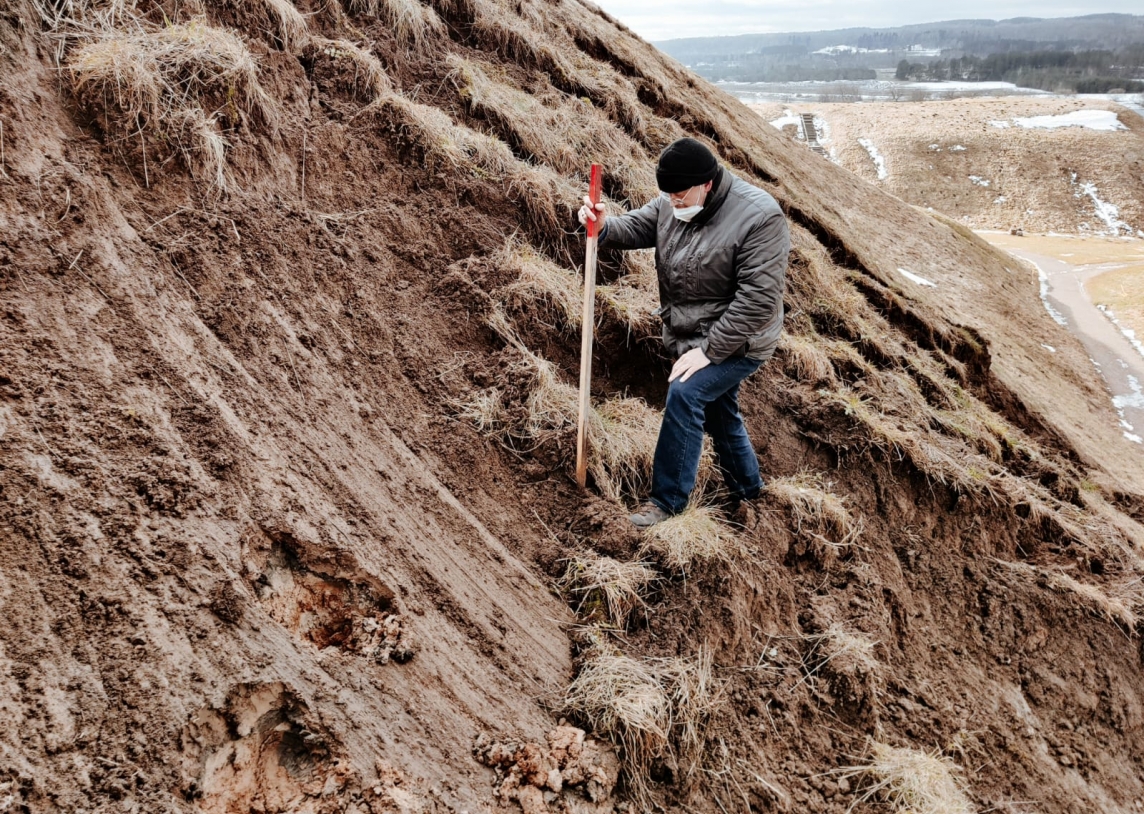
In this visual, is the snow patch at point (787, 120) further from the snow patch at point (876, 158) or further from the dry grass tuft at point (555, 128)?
the dry grass tuft at point (555, 128)

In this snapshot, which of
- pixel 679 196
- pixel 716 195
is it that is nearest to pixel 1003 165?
pixel 716 195

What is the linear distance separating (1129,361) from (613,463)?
18.3 metres

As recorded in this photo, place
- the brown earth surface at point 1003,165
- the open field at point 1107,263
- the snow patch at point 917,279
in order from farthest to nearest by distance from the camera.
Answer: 1. the brown earth surface at point 1003,165
2. the open field at point 1107,263
3. the snow patch at point 917,279

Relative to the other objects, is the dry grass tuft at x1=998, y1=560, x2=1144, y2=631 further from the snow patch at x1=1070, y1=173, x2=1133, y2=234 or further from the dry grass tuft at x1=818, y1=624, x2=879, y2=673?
the snow patch at x1=1070, y1=173, x2=1133, y2=234

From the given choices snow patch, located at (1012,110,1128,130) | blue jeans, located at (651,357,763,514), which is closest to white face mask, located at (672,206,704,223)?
blue jeans, located at (651,357,763,514)

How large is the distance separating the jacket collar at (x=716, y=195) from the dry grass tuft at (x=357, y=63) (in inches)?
116

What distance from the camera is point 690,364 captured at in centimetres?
394

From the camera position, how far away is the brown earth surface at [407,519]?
8.90ft

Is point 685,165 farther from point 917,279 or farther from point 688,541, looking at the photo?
point 917,279

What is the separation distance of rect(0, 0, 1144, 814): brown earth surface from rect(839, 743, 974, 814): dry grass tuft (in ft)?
0.09

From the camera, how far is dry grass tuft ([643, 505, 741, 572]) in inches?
159

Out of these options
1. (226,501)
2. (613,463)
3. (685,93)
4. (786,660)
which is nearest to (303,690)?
(226,501)

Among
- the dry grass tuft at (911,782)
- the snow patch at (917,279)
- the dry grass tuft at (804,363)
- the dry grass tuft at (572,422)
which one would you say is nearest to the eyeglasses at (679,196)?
the dry grass tuft at (572,422)

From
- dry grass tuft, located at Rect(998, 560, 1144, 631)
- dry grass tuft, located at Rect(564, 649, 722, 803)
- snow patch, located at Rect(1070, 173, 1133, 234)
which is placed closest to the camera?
dry grass tuft, located at Rect(564, 649, 722, 803)
